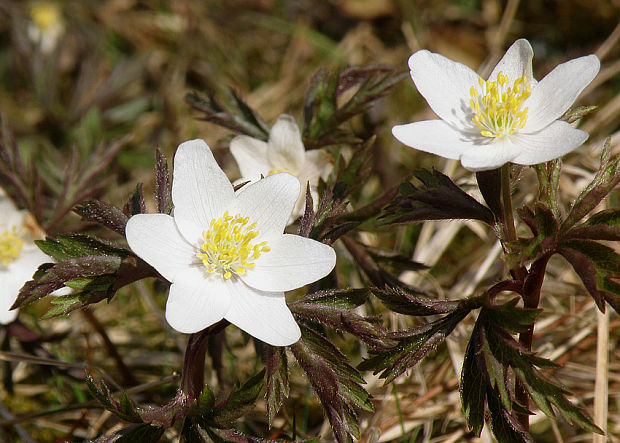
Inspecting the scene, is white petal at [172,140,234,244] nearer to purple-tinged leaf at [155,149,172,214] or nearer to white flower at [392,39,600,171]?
purple-tinged leaf at [155,149,172,214]

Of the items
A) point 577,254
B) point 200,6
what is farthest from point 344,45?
point 577,254

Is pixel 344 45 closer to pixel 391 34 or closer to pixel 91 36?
pixel 391 34

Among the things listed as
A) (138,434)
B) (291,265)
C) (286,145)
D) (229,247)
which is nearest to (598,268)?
(291,265)

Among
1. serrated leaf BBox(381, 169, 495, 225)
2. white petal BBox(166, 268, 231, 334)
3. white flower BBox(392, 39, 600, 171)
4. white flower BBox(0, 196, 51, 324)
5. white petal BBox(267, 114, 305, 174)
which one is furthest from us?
white flower BBox(0, 196, 51, 324)

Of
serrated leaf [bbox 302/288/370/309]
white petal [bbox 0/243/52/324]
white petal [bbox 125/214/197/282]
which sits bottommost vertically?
white petal [bbox 0/243/52/324]

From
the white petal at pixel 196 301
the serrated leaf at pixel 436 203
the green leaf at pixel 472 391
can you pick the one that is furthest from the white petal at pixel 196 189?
the green leaf at pixel 472 391

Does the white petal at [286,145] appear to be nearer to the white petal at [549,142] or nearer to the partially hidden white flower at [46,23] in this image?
the white petal at [549,142]

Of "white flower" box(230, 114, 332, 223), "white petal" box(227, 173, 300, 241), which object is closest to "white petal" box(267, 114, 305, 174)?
"white flower" box(230, 114, 332, 223)
